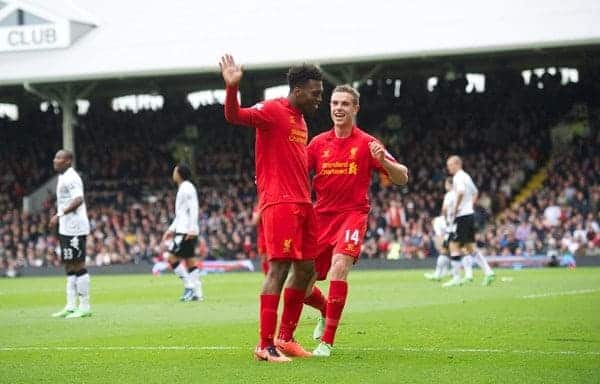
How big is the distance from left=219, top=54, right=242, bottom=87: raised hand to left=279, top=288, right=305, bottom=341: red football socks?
80.1 inches

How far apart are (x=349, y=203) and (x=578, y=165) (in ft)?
83.7

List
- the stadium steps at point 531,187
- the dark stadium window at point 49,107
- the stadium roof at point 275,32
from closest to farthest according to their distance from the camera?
the stadium roof at point 275,32 < the stadium steps at point 531,187 < the dark stadium window at point 49,107

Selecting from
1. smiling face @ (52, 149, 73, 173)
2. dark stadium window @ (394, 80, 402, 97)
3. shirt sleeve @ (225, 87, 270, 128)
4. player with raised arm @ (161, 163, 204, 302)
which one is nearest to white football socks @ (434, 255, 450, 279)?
player with raised arm @ (161, 163, 204, 302)

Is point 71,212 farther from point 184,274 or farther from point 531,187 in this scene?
point 531,187

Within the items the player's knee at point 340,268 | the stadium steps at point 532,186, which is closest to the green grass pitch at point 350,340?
the player's knee at point 340,268

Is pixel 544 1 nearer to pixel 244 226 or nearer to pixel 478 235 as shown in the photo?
pixel 478 235

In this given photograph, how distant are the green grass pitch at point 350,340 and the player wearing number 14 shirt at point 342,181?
0.90 metres

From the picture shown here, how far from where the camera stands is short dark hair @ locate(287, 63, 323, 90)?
985 centimetres

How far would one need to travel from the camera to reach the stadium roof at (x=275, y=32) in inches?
1257

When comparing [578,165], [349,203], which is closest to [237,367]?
[349,203]

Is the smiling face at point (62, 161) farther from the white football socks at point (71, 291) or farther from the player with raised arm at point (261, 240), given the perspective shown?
the player with raised arm at point (261, 240)

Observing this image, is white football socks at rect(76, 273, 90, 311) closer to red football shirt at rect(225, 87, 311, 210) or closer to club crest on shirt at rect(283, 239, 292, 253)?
red football shirt at rect(225, 87, 311, 210)

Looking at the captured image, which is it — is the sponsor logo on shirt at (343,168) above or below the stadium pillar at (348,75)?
below

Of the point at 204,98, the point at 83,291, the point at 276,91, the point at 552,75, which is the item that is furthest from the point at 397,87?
the point at 83,291
